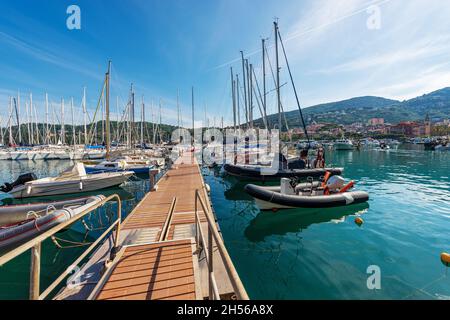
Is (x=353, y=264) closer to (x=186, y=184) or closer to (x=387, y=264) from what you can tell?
(x=387, y=264)

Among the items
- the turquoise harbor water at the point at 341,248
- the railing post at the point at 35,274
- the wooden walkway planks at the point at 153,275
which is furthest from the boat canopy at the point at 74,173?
the railing post at the point at 35,274

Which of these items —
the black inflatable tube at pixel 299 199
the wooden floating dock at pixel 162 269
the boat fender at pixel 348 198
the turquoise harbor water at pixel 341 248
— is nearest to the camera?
the wooden floating dock at pixel 162 269

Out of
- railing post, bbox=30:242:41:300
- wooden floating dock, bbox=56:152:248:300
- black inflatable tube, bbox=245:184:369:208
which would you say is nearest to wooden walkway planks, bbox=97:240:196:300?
wooden floating dock, bbox=56:152:248:300

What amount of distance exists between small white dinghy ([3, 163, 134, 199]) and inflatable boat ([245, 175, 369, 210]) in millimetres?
12018

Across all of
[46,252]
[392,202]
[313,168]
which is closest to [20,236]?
[46,252]

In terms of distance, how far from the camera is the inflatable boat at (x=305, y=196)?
394 inches

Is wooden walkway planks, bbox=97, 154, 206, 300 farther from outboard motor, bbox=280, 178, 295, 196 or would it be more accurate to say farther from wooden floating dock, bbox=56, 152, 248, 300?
outboard motor, bbox=280, 178, 295, 196

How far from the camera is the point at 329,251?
23.2 feet

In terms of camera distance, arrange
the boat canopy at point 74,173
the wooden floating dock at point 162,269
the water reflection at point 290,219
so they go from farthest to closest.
Result: the boat canopy at point 74,173 → the water reflection at point 290,219 → the wooden floating dock at point 162,269

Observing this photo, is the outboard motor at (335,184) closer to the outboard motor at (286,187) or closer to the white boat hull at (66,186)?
the outboard motor at (286,187)

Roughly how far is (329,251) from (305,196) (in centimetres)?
346

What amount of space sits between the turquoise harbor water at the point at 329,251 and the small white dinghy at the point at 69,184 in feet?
15.7

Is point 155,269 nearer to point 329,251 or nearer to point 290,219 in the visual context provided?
point 329,251

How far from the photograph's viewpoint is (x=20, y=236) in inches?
237
